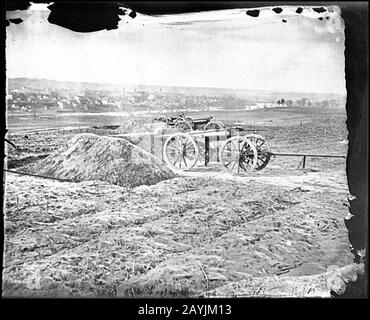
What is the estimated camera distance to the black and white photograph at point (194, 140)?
185cm

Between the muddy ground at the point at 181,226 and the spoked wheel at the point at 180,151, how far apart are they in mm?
46

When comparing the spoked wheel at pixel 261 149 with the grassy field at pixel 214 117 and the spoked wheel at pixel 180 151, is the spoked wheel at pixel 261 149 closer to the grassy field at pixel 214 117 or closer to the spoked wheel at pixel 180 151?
the grassy field at pixel 214 117

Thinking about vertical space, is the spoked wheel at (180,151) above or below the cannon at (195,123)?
below

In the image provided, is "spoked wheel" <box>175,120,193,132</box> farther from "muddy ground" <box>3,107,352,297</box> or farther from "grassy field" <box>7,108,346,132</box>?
"muddy ground" <box>3,107,352,297</box>

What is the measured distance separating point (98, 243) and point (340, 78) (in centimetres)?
115

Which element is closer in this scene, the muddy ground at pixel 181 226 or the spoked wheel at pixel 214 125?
the muddy ground at pixel 181 226

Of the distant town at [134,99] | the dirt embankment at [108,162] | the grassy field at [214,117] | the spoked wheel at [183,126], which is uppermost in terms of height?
the distant town at [134,99]

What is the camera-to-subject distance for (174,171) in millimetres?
1916

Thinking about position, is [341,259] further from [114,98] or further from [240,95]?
[114,98]

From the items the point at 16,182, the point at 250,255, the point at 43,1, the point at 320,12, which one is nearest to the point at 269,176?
the point at 250,255

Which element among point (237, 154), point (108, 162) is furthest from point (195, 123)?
point (108, 162)

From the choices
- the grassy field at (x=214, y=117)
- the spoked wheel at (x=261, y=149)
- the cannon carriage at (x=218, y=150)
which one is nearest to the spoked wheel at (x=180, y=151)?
the cannon carriage at (x=218, y=150)

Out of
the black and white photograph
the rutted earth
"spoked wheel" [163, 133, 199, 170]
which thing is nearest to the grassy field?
the black and white photograph

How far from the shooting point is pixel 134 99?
1.90m
